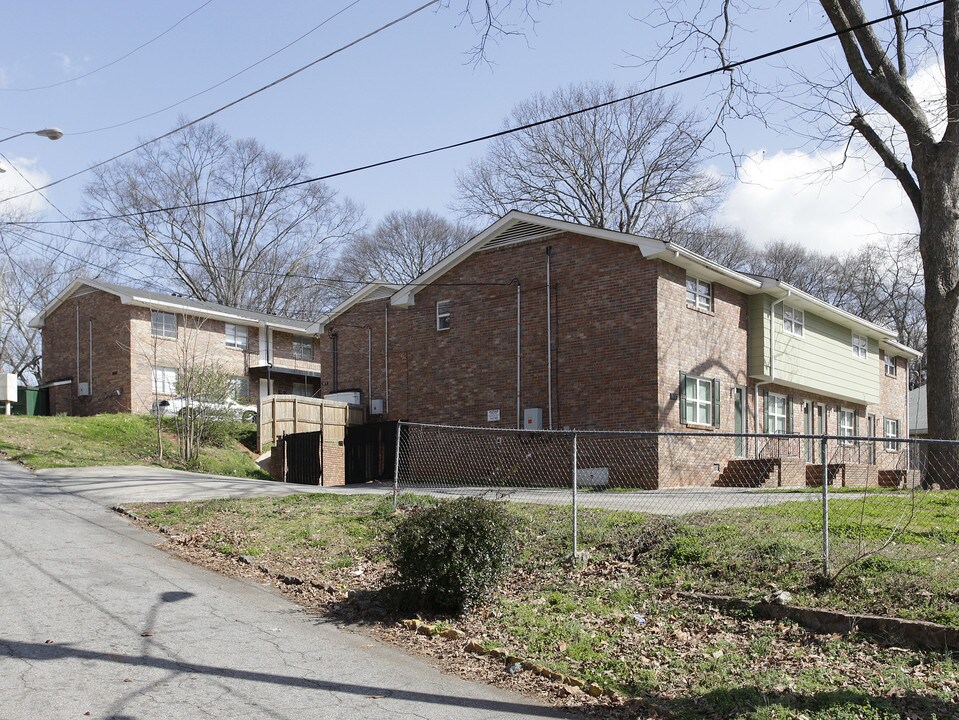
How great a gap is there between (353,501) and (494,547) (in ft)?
20.9

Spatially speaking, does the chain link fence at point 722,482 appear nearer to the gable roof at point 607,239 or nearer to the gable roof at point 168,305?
the gable roof at point 607,239

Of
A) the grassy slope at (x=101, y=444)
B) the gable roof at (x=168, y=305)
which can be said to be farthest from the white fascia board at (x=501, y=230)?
the grassy slope at (x=101, y=444)

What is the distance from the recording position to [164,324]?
34906 millimetres

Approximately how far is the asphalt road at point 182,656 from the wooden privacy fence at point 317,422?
14.4 m

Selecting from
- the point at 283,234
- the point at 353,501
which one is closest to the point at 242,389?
the point at 283,234

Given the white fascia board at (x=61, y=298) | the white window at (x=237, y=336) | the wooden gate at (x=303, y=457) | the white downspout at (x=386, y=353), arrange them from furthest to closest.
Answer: the white window at (x=237, y=336)
the white fascia board at (x=61, y=298)
the white downspout at (x=386, y=353)
the wooden gate at (x=303, y=457)

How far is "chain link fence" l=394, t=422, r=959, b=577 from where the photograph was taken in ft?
32.8

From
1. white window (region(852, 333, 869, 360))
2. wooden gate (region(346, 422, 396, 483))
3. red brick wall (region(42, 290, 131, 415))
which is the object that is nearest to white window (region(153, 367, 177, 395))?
A: red brick wall (region(42, 290, 131, 415))

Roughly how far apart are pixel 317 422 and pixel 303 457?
88.0 inches

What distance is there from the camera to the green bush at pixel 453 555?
8727mm

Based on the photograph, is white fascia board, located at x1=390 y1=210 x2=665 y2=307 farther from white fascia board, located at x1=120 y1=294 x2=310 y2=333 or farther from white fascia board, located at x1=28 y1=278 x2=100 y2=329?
white fascia board, located at x1=28 y1=278 x2=100 y2=329

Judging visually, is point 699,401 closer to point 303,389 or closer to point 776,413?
point 776,413

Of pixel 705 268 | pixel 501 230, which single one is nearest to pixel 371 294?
pixel 501 230

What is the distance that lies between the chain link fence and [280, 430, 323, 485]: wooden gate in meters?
2.39
